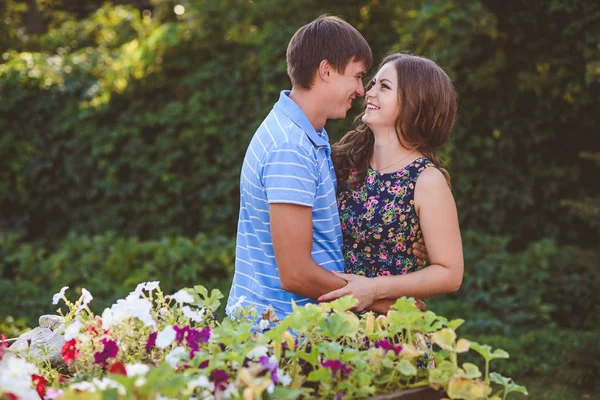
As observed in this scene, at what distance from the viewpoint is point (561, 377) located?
468 centimetres

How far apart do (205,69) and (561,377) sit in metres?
4.39

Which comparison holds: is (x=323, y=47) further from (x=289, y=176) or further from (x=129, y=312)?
(x=129, y=312)

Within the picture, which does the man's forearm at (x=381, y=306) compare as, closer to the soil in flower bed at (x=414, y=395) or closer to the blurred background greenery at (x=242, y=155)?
the soil in flower bed at (x=414, y=395)

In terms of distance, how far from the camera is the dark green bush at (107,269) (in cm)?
595

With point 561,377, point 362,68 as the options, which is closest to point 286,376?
point 362,68

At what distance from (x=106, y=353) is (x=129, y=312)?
130 mm

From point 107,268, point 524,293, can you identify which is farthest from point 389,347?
point 107,268

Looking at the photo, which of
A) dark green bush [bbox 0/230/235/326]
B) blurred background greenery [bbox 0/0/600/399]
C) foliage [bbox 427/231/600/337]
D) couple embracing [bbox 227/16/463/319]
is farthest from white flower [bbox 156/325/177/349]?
dark green bush [bbox 0/230/235/326]

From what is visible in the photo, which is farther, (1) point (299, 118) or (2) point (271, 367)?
(1) point (299, 118)

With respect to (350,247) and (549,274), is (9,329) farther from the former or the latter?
(549,274)

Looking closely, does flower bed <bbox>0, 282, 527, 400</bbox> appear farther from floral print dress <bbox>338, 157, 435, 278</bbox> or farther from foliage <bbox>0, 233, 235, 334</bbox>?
foliage <bbox>0, 233, 235, 334</bbox>

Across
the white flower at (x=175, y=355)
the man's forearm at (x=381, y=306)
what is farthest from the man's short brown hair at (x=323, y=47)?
the white flower at (x=175, y=355)

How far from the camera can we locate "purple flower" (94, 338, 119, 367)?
179 centimetres

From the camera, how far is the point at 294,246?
2111 mm
